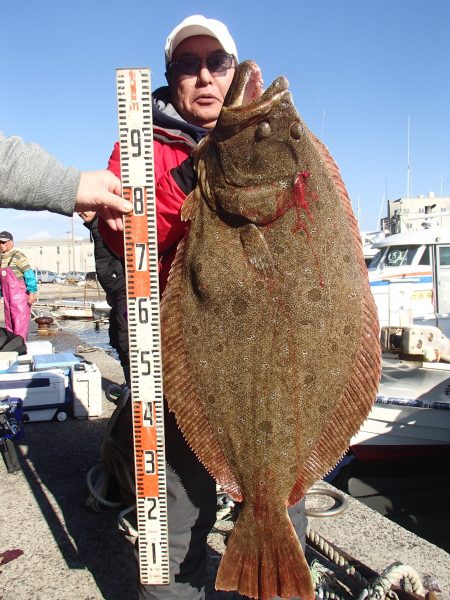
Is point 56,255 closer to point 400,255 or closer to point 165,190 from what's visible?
point 400,255

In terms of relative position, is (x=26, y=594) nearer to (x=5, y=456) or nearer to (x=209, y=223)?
(x=5, y=456)

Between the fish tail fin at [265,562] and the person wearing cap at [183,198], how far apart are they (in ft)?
0.79

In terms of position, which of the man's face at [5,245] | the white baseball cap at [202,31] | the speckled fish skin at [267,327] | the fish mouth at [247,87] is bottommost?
the speckled fish skin at [267,327]

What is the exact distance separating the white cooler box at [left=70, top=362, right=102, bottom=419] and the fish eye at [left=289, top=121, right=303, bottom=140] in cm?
373

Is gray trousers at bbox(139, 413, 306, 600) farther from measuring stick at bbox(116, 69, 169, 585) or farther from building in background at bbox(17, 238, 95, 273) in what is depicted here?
building in background at bbox(17, 238, 95, 273)

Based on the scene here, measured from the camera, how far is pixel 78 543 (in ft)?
9.22

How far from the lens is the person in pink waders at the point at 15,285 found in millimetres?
8109

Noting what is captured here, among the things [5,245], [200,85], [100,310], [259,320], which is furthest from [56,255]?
[259,320]

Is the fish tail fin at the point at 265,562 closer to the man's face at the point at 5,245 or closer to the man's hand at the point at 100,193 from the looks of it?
the man's hand at the point at 100,193

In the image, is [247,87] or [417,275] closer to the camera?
[247,87]

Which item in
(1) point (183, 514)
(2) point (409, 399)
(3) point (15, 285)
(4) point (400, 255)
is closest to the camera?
(1) point (183, 514)

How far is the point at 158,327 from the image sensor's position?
1888 mm

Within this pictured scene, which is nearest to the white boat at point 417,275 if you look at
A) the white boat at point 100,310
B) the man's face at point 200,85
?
the man's face at point 200,85

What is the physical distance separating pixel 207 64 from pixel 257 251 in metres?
0.86
